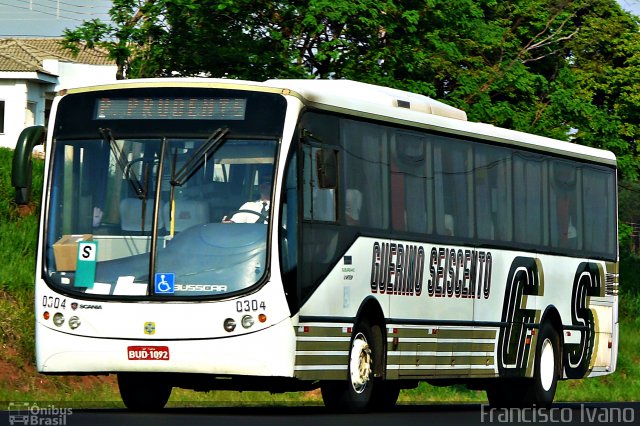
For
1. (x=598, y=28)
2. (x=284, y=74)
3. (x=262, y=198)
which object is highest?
(x=598, y=28)

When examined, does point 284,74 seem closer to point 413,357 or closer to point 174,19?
point 174,19

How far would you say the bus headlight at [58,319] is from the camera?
607 inches

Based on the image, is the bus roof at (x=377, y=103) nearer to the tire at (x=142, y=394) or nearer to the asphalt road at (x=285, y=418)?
the asphalt road at (x=285, y=418)

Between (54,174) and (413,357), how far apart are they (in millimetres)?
4433

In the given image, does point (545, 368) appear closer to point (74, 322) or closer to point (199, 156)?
point (199, 156)

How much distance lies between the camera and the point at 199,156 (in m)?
15.3

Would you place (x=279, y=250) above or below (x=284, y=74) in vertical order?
below

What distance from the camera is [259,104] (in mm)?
15555

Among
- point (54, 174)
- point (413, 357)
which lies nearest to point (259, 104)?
point (54, 174)

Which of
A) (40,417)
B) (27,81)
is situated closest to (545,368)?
(40,417)

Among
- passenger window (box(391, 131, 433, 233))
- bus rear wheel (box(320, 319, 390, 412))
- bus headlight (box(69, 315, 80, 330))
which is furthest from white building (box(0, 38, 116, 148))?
bus headlight (box(69, 315, 80, 330))

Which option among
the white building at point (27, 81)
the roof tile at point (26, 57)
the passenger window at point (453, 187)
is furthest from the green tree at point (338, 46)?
the white building at point (27, 81)

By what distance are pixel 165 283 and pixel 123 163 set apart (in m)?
1.27

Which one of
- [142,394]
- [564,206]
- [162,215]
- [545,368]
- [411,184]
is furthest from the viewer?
[564,206]
